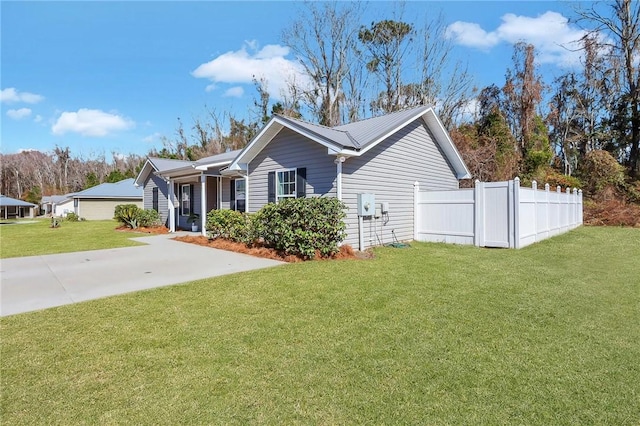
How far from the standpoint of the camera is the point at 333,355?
326cm

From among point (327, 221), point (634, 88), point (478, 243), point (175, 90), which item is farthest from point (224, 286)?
point (634, 88)

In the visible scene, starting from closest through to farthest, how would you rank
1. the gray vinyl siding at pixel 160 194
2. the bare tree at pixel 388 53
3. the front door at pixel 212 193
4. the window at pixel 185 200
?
1. the front door at pixel 212 193
2. the window at pixel 185 200
3. the gray vinyl siding at pixel 160 194
4. the bare tree at pixel 388 53

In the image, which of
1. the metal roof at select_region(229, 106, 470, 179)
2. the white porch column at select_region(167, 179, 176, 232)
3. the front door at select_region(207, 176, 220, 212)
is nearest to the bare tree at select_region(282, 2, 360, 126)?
the front door at select_region(207, 176, 220, 212)

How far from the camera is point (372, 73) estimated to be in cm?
2675

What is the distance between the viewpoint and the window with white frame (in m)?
10.5

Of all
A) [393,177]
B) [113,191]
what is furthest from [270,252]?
[113,191]

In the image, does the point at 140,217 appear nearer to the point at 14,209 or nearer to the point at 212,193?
the point at 212,193

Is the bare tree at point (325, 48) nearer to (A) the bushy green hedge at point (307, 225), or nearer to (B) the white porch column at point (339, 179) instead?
(B) the white porch column at point (339, 179)

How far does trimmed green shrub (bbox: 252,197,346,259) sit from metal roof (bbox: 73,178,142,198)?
2349 centimetres

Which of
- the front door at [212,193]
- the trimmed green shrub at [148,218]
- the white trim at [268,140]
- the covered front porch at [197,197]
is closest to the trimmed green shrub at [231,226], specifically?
the white trim at [268,140]

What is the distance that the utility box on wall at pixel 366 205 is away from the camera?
30.7 feet

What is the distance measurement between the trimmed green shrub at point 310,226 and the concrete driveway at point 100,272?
2.36ft

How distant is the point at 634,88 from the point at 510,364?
2953 centimetres

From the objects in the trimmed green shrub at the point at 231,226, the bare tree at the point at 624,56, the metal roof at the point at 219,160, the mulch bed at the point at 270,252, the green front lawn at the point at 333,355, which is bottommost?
the green front lawn at the point at 333,355
